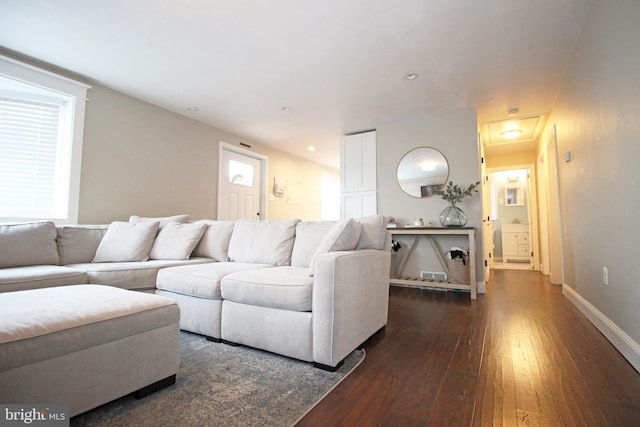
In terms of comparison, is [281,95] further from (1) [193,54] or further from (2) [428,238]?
(2) [428,238]

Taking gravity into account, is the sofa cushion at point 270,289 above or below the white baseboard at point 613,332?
above

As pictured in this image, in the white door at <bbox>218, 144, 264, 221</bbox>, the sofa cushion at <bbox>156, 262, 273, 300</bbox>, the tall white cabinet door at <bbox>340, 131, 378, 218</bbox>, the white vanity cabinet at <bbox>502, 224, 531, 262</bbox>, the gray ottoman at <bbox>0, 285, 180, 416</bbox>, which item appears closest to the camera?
the gray ottoman at <bbox>0, 285, 180, 416</bbox>

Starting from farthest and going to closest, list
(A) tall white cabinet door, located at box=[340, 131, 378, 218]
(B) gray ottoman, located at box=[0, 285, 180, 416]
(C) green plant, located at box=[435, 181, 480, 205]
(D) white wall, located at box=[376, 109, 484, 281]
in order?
(A) tall white cabinet door, located at box=[340, 131, 378, 218] → (D) white wall, located at box=[376, 109, 484, 281] → (C) green plant, located at box=[435, 181, 480, 205] → (B) gray ottoman, located at box=[0, 285, 180, 416]

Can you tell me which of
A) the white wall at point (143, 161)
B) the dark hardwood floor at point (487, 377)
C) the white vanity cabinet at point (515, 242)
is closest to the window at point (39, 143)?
the white wall at point (143, 161)

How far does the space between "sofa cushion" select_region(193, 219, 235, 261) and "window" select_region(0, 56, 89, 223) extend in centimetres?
144

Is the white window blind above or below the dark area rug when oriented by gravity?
above

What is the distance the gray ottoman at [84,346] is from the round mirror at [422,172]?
3.60 metres

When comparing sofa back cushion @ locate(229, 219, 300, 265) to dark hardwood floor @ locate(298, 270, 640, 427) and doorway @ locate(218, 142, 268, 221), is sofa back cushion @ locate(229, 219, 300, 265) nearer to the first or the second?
dark hardwood floor @ locate(298, 270, 640, 427)

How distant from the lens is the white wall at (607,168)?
5.14 feet

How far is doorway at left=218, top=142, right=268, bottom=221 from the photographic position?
4.80 meters

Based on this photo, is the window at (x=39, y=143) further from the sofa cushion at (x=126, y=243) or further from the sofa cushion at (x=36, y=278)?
the sofa cushion at (x=36, y=278)

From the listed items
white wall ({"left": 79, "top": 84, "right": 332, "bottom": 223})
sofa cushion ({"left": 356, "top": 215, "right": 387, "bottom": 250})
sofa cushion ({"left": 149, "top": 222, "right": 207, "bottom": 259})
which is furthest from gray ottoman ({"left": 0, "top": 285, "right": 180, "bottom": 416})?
white wall ({"left": 79, "top": 84, "right": 332, "bottom": 223})

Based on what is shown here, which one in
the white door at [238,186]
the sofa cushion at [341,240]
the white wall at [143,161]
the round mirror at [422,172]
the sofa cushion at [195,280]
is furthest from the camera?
the white door at [238,186]

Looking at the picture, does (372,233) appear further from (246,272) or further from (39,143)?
(39,143)
